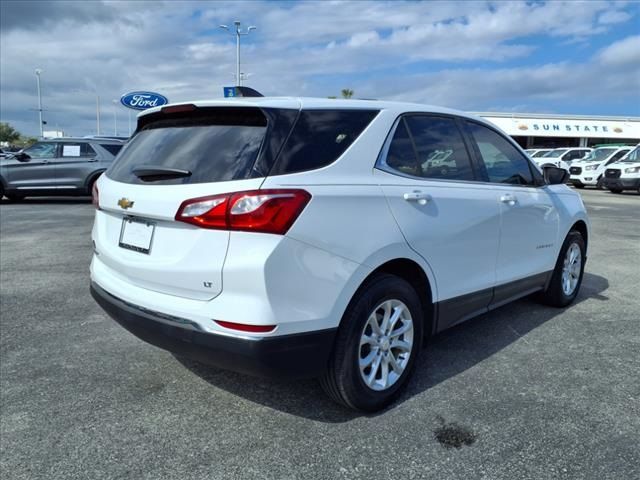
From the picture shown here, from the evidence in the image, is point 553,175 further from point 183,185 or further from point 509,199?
point 183,185

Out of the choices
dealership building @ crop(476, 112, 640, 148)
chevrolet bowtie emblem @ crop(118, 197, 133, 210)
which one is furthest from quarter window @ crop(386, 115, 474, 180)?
dealership building @ crop(476, 112, 640, 148)

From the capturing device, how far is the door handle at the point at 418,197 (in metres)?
3.02

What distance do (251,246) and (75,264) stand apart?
202 inches

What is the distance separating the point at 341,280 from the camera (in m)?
2.64

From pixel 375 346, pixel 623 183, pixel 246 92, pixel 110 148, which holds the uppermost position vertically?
pixel 246 92

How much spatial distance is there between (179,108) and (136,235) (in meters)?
0.77

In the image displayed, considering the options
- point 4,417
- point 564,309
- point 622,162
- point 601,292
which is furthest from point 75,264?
point 622,162

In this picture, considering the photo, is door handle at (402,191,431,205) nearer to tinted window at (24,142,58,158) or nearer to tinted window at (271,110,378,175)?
tinted window at (271,110,378,175)

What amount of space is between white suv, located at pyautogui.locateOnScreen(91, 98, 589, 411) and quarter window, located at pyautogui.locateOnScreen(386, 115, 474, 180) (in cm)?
1

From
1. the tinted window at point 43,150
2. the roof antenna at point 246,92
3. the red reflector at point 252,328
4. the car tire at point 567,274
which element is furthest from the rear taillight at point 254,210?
the tinted window at point 43,150

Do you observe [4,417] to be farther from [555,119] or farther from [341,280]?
[555,119]

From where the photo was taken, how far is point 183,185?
263 cm

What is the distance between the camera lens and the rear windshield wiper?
270 centimetres

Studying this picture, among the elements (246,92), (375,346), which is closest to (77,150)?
(246,92)
